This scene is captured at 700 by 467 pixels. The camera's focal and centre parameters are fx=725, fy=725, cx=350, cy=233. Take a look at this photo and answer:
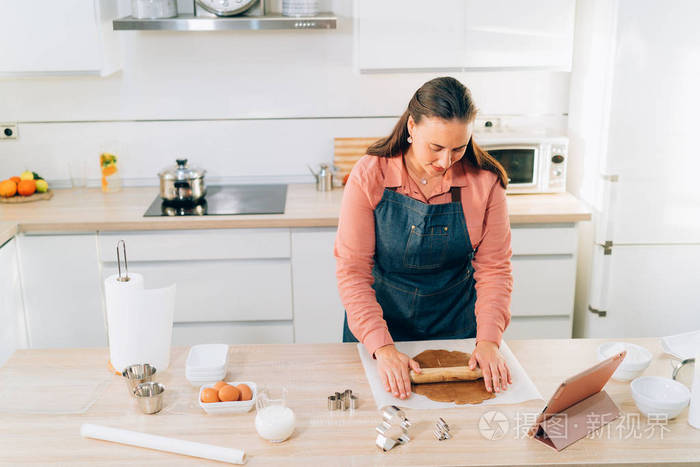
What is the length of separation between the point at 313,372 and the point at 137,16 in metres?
1.91

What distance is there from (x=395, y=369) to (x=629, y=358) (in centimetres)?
60

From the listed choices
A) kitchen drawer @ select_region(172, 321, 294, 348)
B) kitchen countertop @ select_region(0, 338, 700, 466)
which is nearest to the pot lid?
kitchen drawer @ select_region(172, 321, 294, 348)

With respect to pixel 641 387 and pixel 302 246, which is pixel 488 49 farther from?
pixel 641 387

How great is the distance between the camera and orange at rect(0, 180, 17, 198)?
129 inches

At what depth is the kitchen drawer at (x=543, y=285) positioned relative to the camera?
321 cm

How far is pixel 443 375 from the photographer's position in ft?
5.72

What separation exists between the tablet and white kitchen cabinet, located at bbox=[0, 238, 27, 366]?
224 cm

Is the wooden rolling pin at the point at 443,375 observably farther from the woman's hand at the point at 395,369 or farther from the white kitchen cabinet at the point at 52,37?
the white kitchen cabinet at the point at 52,37

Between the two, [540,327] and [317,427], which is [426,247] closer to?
[317,427]

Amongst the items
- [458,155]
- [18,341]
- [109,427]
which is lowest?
[18,341]

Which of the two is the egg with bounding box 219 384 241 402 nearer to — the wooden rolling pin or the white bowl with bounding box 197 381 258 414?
the white bowl with bounding box 197 381 258 414

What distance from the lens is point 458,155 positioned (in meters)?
1.85

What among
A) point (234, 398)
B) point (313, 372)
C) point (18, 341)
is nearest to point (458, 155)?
point (313, 372)

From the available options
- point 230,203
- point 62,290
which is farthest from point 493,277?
point 62,290
